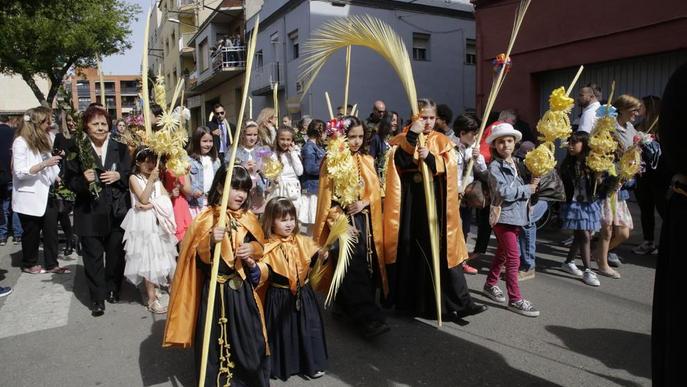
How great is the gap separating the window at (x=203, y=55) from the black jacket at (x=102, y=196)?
25.6 metres

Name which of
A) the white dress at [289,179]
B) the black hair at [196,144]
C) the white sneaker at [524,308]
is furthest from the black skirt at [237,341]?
the white dress at [289,179]

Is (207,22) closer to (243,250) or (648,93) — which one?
(648,93)

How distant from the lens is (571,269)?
5.64 m

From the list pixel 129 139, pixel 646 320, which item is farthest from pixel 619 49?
pixel 129 139

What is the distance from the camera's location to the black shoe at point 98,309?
15.1ft

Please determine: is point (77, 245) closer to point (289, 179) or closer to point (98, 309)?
→ point (98, 309)

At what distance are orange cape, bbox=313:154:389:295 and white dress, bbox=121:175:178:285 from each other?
148 cm

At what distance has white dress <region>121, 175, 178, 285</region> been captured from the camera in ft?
15.2

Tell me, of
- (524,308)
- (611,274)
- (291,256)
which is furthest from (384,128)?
(291,256)

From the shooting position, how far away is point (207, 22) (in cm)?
2792

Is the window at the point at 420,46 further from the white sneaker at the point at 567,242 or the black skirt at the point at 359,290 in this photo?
the black skirt at the point at 359,290

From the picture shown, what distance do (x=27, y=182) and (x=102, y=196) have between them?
1919mm

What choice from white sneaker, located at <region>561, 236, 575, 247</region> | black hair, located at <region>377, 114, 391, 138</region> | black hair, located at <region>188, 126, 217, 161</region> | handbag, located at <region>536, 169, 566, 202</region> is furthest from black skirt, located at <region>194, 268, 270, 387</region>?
white sneaker, located at <region>561, 236, 575, 247</region>

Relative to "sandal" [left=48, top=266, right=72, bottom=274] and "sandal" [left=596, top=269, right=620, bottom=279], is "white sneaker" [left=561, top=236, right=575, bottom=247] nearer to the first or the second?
"sandal" [left=596, top=269, right=620, bottom=279]
